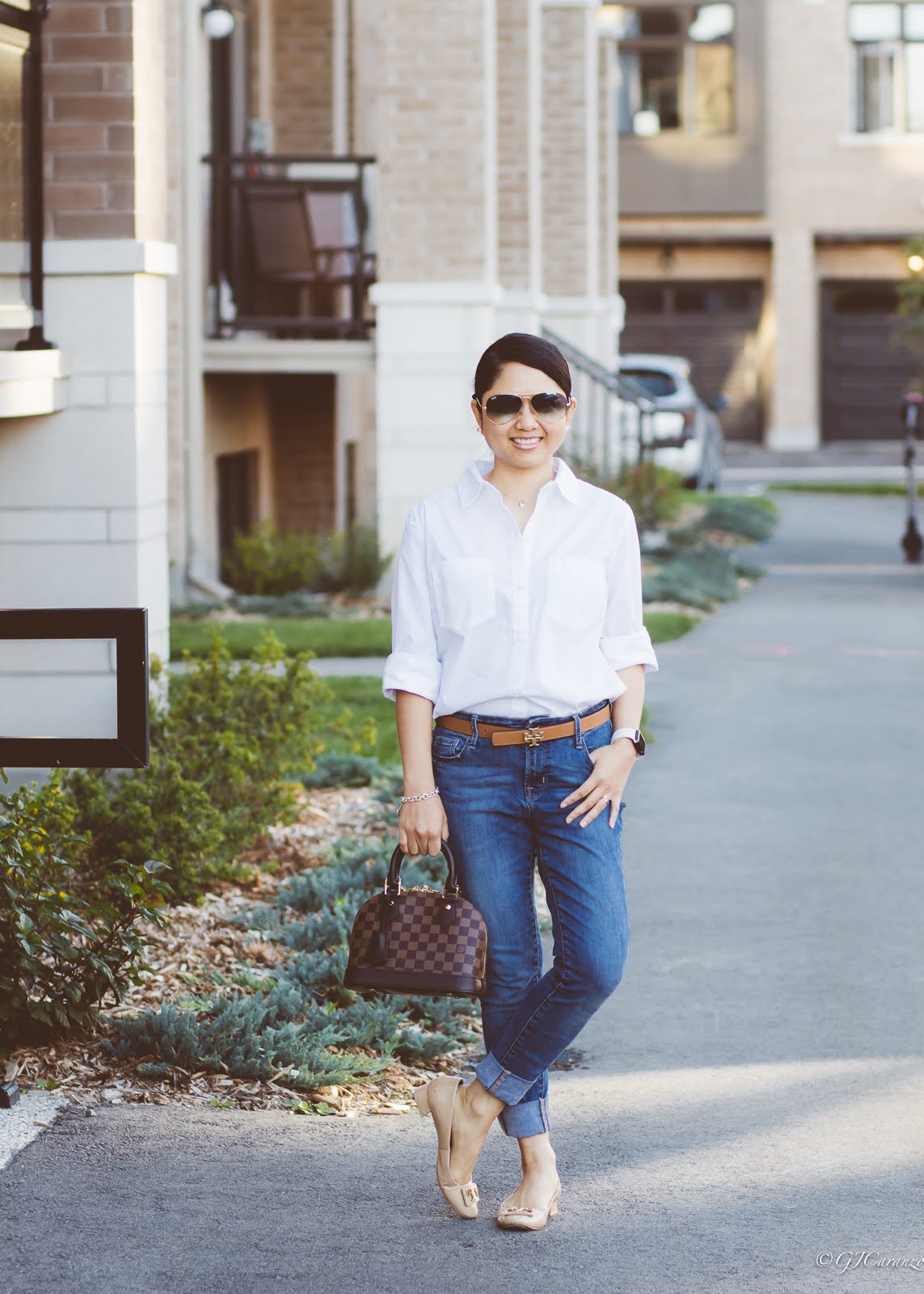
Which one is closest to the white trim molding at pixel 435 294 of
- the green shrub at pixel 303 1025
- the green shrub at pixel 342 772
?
the green shrub at pixel 342 772

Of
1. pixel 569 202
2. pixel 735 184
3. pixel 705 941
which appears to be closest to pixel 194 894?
pixel 705 941

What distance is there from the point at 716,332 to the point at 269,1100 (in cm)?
3537

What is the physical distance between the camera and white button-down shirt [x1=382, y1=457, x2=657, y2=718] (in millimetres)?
4277

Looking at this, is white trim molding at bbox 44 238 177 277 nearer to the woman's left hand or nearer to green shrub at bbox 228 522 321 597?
the woman's left hand

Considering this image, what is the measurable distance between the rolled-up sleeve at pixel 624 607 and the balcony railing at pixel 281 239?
36.0 ft

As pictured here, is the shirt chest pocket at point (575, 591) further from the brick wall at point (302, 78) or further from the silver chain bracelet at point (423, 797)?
the brick wall at point (302, 78)

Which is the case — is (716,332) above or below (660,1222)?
above

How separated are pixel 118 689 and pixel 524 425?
136 centimetres

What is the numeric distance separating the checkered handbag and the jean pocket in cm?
18

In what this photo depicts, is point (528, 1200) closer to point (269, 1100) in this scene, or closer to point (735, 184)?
point (269, 1100)

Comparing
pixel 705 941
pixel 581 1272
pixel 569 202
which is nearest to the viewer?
pixel 581 1272

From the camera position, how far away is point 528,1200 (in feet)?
14.5

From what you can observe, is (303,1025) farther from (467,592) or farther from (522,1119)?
(467,592)

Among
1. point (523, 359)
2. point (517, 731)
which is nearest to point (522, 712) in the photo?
point (517, 731)
